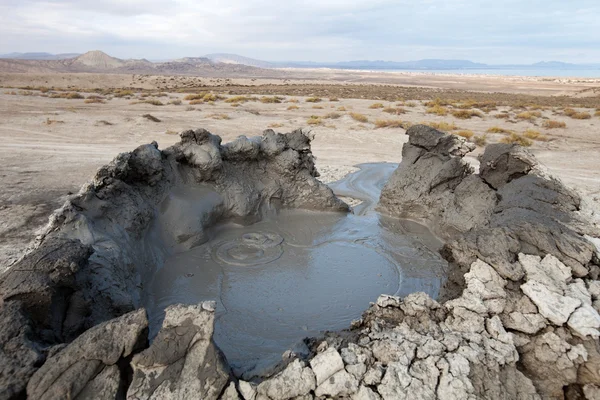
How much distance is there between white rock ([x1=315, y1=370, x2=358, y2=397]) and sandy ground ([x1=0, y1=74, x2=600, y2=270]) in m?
4.73

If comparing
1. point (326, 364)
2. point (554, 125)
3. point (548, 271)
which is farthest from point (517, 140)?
point (326, 364)

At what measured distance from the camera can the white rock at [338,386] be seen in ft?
8.56

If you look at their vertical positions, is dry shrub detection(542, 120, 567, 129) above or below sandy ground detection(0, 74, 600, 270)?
above

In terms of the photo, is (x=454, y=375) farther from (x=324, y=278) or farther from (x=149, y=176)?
(x=149, y=176)

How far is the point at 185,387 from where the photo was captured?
2.58 meters

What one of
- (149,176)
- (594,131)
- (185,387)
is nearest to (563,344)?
(185,387)

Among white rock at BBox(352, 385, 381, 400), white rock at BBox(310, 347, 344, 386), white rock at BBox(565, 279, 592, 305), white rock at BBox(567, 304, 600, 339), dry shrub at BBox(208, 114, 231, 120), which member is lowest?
dry shrub at BBox(208, 114, 231, 120)

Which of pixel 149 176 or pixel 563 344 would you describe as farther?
pixel 149 176

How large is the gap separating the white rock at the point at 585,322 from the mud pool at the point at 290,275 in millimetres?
1915

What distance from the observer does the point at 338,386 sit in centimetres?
262

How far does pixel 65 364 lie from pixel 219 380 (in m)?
0.91

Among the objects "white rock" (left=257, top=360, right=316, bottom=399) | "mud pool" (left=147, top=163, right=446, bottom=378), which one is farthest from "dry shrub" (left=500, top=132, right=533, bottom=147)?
"white rock" (left=257, top=360, right=316, bottom=399)

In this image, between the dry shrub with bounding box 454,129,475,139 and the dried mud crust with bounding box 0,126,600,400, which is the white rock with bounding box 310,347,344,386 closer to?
the dried mud crust with bounding box 0,126,600,400

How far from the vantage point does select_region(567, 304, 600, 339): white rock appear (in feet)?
9.55
